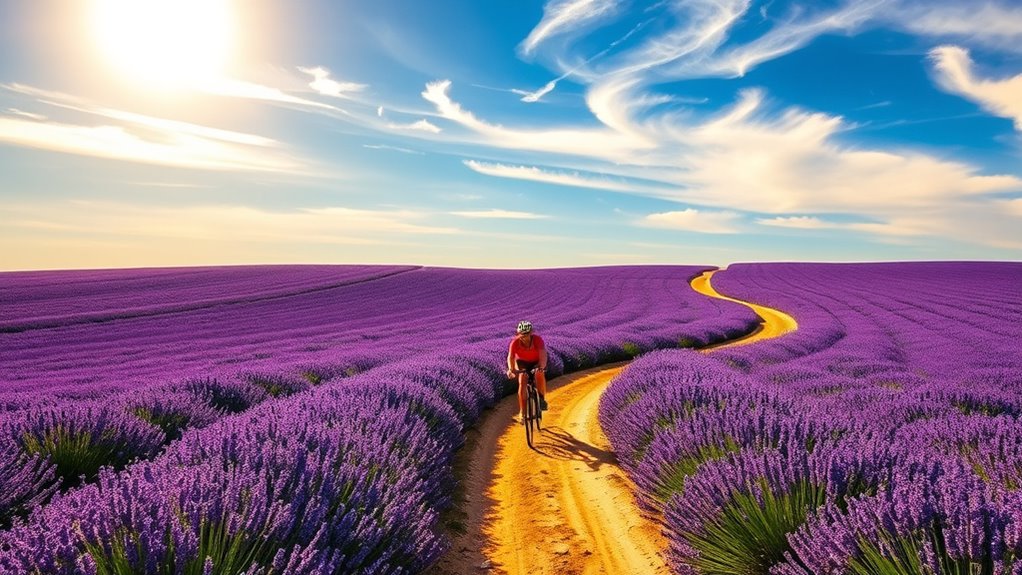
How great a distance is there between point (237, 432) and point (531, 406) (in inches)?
161

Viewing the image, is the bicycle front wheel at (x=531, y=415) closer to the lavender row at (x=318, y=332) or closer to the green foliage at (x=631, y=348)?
the lavender row at (x=318, y=332)

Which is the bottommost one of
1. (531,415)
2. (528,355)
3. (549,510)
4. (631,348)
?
(631,348)

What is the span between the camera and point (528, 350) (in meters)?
7.58

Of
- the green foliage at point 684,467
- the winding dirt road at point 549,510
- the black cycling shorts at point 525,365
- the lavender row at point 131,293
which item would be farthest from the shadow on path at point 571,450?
the lavender row at point 131,293

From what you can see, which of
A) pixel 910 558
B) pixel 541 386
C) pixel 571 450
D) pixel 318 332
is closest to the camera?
pixel 910 558

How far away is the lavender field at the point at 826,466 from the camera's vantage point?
7.32 ft

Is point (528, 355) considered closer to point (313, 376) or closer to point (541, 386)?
point (541, 386)

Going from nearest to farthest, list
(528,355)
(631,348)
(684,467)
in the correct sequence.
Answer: (684,467)
(528,355)
(631,348)

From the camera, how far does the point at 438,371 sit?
8109 mm

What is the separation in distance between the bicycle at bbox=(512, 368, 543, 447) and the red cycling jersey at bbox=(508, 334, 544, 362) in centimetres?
17

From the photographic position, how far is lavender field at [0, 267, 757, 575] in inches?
86.7

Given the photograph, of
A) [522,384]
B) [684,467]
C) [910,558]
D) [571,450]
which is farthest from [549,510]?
[910,558]

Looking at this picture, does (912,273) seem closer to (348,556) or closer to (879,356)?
(879,356)

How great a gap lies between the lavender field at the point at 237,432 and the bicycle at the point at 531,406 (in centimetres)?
87
